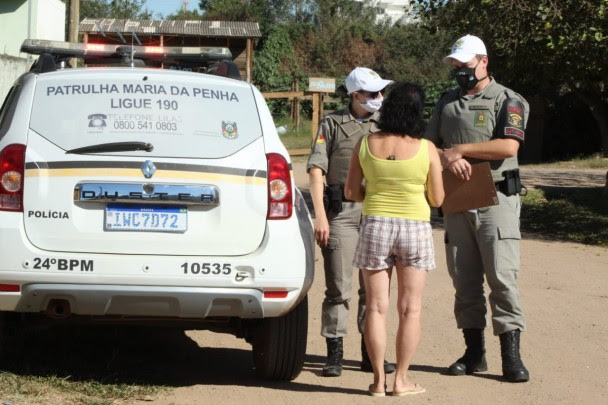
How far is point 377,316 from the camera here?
231 inches

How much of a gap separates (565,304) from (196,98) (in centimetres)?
446

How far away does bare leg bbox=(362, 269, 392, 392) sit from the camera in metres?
5.86

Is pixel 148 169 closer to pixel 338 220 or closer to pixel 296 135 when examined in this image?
pixel 338 220

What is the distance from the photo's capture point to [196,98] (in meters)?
5.99

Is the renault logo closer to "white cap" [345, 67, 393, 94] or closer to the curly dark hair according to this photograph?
the curly dark hair

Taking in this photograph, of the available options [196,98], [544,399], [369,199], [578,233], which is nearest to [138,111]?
[196,98]

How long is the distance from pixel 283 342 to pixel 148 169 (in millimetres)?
1261

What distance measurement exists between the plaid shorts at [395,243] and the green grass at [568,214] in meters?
8.19

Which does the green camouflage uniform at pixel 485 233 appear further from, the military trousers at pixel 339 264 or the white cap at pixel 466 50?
the military trousers at pixel 339 264

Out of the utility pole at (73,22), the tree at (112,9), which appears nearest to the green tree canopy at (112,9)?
the tree at (112,9)

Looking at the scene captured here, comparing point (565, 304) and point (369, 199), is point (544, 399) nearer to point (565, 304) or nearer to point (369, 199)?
point (369, 199)

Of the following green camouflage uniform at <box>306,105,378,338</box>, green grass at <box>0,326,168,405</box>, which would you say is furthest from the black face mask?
green grass at <box>0,326,168,405</box>

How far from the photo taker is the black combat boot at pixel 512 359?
643 cm

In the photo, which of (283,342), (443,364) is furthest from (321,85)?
(283,342)
